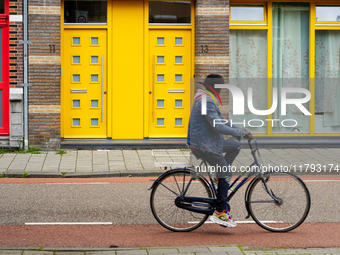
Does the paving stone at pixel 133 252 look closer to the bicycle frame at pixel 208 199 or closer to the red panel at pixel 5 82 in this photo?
the bicycle frame at pixel 208 199

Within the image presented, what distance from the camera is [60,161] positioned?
37.1 ft

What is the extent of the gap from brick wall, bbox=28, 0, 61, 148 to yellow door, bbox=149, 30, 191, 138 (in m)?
2.41

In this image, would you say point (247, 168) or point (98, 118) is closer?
point (247, 168)

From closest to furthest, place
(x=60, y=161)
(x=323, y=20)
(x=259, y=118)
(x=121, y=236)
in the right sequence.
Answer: (x=121, y=236) < (x=259, y=118) < (x=60, y=161) < (x=323, y=20)

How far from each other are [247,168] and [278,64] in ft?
28.5

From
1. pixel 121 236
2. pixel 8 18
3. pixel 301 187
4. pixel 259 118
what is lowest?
pixel 121 236

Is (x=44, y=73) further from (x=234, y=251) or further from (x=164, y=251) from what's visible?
(x=234, y=251)

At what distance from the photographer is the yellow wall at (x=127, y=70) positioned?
43.4ft

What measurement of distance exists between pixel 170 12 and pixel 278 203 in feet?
28.0

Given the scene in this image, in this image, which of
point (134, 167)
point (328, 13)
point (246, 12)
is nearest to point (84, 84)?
point (134, 167)

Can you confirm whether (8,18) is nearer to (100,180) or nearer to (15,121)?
(15,121)

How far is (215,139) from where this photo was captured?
578 cm

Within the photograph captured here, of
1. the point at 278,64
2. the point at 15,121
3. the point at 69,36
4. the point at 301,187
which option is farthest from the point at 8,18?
the point at 301,187

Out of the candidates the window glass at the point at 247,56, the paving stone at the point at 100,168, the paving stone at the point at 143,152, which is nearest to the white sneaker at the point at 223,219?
the paving stone at the point at 100,168
